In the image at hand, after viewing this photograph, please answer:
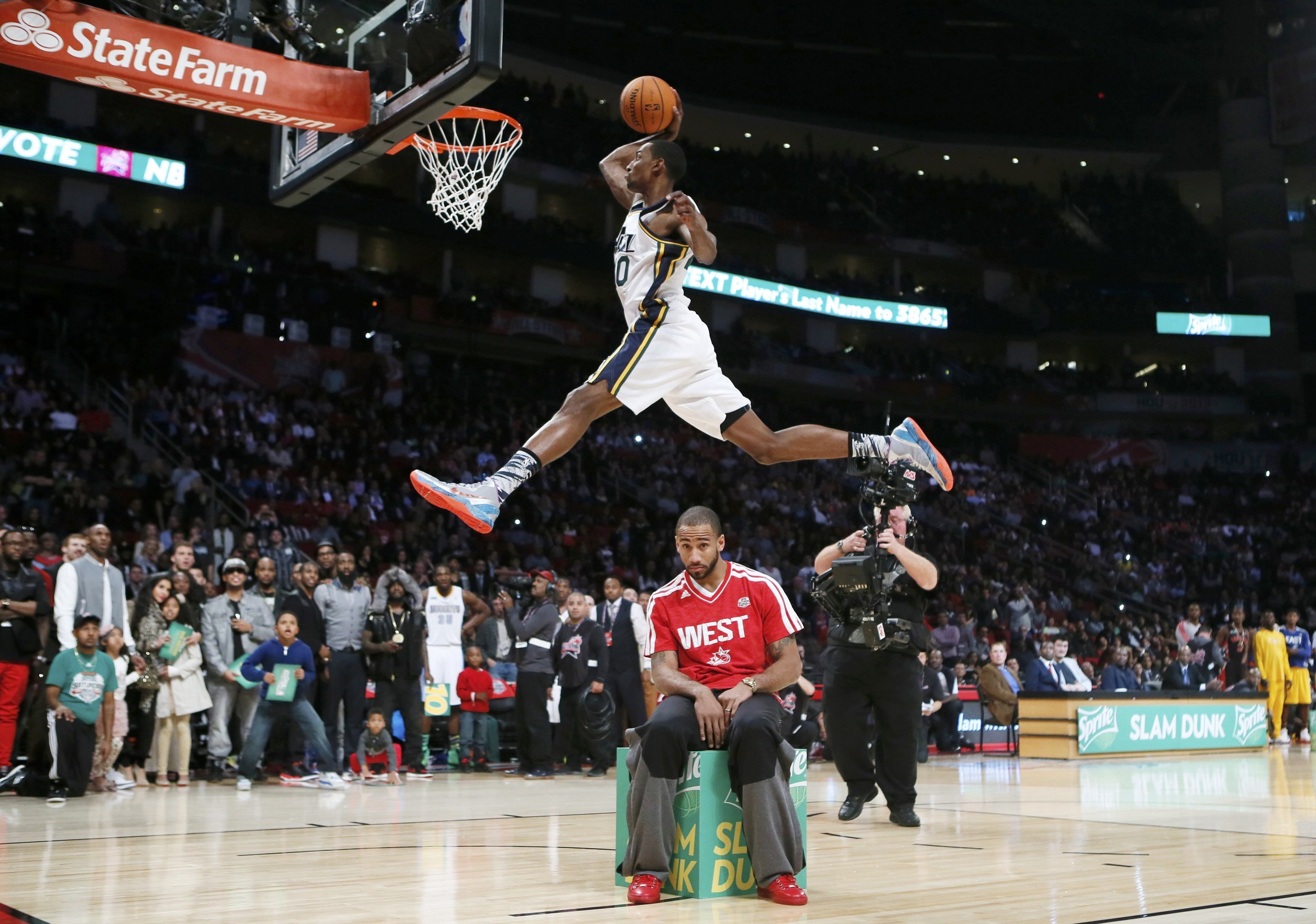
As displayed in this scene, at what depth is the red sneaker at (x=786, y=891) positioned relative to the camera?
4.80 meters

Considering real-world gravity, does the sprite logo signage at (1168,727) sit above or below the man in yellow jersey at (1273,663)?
below

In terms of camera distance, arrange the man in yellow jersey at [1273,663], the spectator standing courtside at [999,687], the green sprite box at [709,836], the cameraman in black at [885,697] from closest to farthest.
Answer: the green sprite box at [709,836], the cameraman in black at [885,697], the spectator standing courtside at [999,687], the man in yellow jersey at [1273,663]

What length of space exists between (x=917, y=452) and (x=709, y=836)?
2.02 m

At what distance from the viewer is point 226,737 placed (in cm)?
1114

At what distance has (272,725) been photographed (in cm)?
1088

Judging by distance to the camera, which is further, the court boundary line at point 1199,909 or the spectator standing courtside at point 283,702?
the spectator standing courtside at point 283,702

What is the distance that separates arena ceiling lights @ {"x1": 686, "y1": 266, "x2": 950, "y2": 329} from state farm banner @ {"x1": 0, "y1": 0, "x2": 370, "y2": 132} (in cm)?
2335

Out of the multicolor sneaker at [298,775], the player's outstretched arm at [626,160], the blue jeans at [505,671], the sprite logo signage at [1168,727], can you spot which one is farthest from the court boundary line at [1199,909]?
the sprite logo signage at [1168,727]

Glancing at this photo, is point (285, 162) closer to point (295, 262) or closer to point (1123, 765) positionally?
point (1123, 765)

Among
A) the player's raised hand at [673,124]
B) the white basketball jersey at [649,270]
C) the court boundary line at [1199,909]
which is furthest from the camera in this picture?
the player's raised hand at [673,124]

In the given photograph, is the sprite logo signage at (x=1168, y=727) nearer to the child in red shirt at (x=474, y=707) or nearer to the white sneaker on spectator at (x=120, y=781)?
the child in red shirt at (x=474, y=707)

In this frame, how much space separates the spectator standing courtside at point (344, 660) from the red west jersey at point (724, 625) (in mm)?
6509

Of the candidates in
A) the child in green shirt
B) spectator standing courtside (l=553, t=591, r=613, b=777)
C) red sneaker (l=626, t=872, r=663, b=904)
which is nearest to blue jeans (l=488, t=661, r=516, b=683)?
spectator standing courtside (l=553, t=591, r=613, b=777)

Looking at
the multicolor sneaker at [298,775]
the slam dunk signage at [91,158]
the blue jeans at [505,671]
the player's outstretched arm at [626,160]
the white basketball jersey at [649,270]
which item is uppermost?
the slam dunk signage at [91,158]
